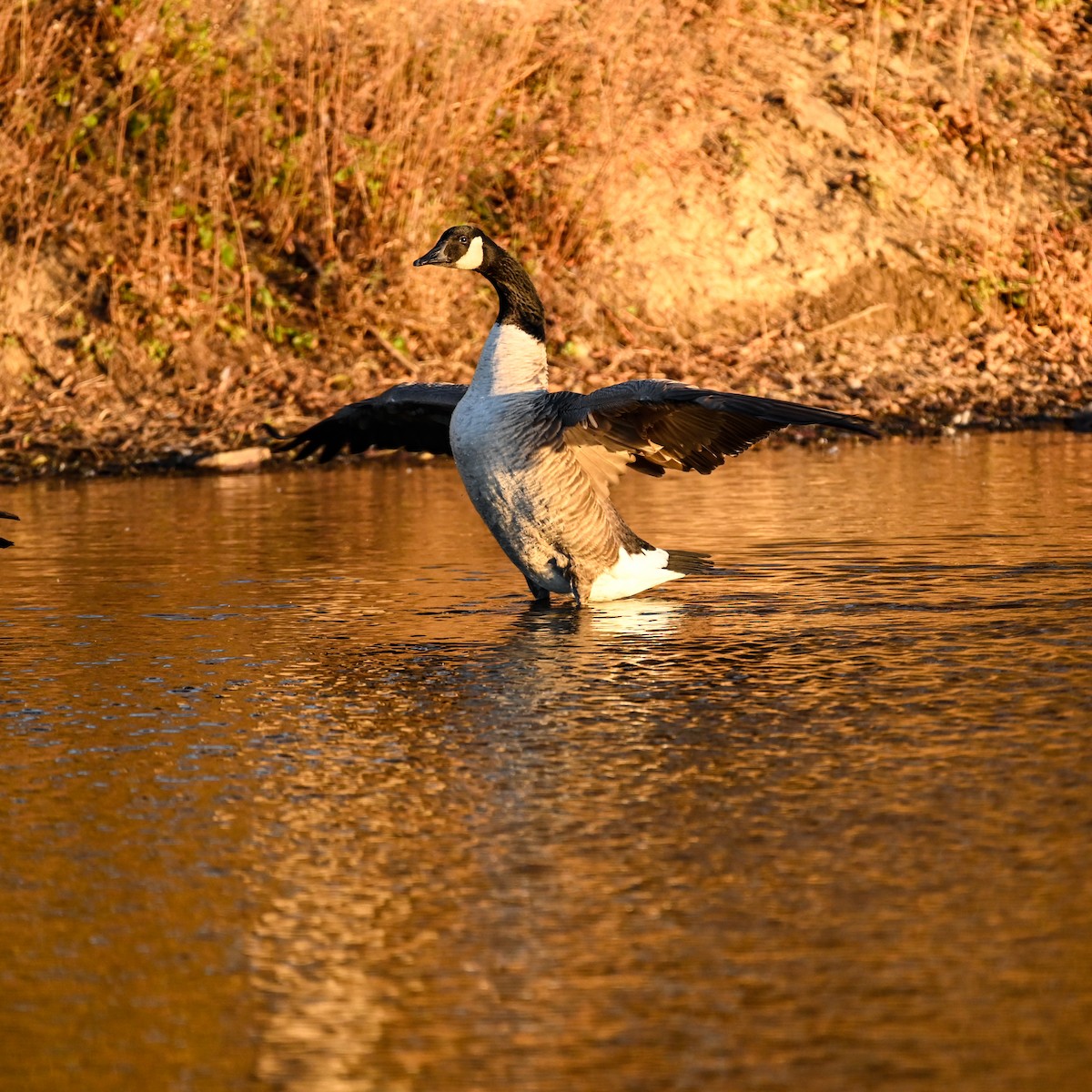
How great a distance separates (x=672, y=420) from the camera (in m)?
8.44

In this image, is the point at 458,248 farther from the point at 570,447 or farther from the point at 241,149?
the point at 241,149

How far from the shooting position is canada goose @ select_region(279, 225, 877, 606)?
26.6 ft

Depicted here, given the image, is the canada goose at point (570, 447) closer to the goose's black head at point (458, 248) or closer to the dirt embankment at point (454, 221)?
the goose's black head at point (458, 248)

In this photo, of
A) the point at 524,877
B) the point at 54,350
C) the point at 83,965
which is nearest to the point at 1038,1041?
the point at 524,877

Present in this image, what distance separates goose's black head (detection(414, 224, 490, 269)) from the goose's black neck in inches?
2.5

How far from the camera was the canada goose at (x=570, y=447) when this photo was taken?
811 centimetres

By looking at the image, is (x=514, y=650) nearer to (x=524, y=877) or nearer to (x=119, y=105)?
(x=524, y=877)

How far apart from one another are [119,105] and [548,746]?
11.0 meters

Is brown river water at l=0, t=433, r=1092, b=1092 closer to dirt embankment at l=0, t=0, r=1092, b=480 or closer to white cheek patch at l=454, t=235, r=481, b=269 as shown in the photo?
white cheek patch at l=454, t=235, r=481, b=269

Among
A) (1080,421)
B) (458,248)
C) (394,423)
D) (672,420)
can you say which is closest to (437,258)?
(458,248)

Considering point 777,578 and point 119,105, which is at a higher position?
point 119,105

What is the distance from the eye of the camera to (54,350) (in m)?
15.0

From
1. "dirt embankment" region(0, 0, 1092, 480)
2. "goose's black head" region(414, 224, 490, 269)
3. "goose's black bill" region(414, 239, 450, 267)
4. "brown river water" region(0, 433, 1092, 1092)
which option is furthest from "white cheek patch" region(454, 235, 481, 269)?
"dirt embankment" region(0, 0, 1092, 480)

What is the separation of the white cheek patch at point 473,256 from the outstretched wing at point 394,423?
568 millimetres
